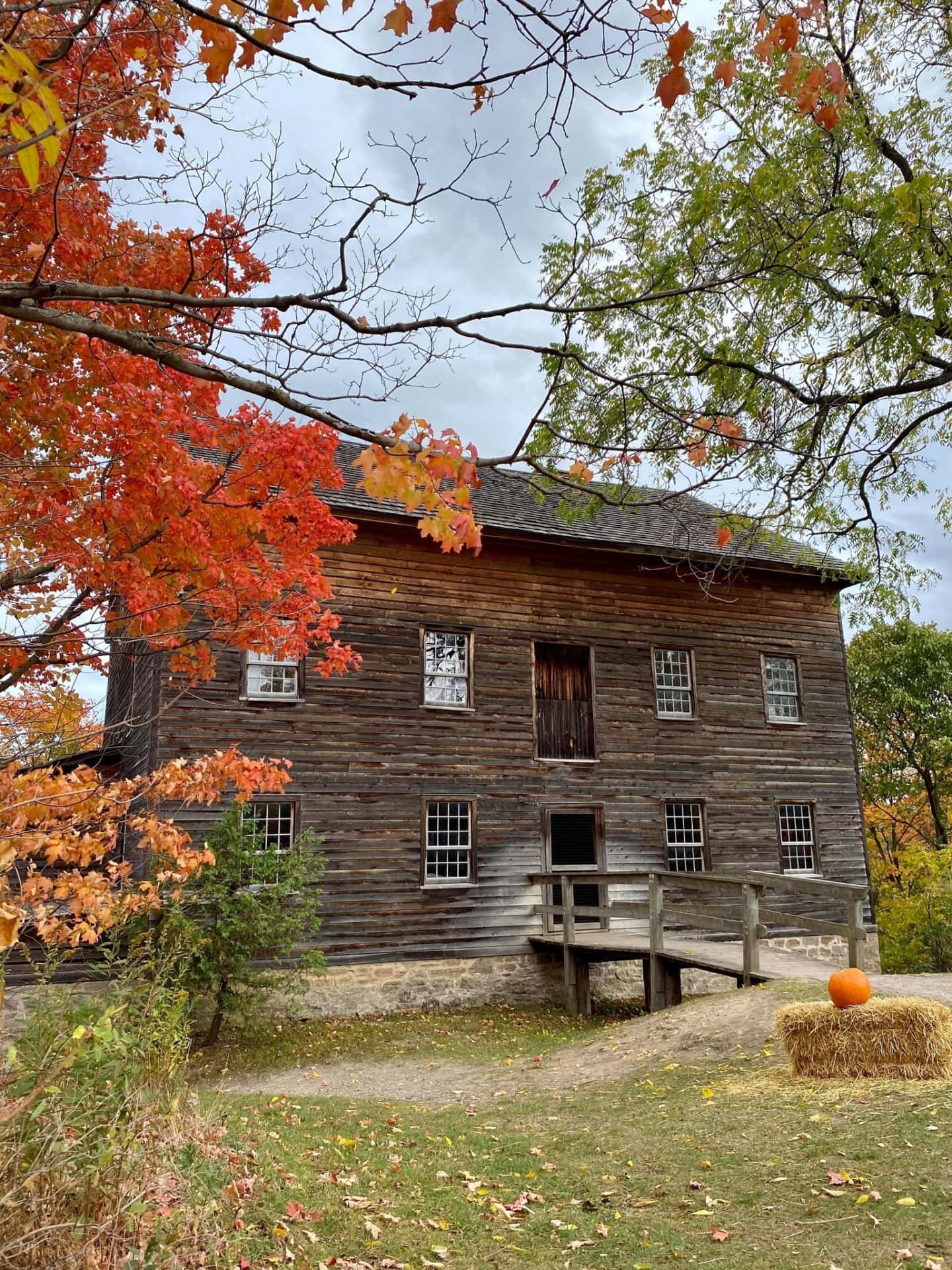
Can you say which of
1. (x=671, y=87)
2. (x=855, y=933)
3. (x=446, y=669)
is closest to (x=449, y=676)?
(x=446, y=669)

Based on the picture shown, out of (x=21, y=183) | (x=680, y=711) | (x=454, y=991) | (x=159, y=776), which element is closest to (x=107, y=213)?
(x=21, y=183)

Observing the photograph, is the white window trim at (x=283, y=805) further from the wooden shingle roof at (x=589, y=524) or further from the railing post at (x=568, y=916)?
the wooden shingle roof at (x=589, y=524)

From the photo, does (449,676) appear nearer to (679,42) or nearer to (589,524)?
(589,524)

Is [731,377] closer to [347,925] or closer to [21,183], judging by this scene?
[21,183]

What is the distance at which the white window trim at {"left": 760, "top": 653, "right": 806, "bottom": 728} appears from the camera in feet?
62.5

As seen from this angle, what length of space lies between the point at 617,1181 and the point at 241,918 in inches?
291

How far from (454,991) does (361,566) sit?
7294 millimetres

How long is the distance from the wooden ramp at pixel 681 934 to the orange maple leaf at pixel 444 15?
9.42m

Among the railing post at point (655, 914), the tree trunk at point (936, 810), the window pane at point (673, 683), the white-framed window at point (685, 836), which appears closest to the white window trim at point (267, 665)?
the railing post at point (655, 914)

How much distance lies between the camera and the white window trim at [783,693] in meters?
19.1

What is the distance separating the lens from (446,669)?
16.1 meters

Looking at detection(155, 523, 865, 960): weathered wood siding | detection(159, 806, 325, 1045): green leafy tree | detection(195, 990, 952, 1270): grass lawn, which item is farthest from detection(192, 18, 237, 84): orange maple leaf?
detection(155, 523, 865, 960): weathered wood siding

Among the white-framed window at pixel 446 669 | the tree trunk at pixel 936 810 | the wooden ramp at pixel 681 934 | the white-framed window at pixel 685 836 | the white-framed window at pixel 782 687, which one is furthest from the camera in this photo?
the tree trunk at pixel 936 810

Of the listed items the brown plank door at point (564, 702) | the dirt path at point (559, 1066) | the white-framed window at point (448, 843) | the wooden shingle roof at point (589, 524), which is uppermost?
the wooden shingle roof at point (589, 524)
